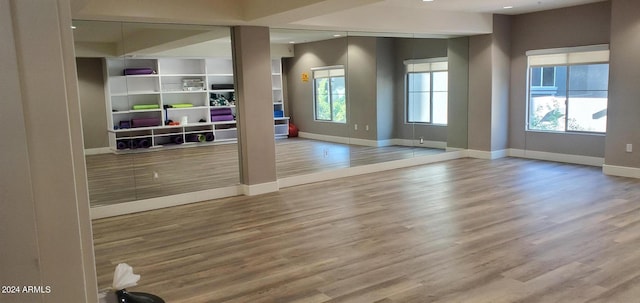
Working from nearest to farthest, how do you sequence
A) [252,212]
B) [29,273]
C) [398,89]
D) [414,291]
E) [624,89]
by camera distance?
[29,273]
[414,291]
[252,212]
[624,89]
[398,89]

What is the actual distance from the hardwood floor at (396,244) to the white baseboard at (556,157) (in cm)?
117

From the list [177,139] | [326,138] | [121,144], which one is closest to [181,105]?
[177,139]

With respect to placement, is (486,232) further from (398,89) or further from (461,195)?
(398,89)

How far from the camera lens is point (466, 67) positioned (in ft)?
29.1

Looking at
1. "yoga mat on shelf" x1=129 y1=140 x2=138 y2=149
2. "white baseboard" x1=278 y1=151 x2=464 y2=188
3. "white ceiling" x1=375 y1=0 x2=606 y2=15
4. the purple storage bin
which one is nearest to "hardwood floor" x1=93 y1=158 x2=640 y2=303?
"white baseboard" x1=278 y1=151 x2=464 y2=188

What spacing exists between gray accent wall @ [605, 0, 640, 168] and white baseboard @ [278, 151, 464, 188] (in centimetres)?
262

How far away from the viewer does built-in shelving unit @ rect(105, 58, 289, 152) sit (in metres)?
5.85

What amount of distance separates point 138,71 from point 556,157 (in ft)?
22.1

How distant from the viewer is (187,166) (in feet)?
21.0

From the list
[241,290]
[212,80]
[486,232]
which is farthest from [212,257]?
[212,80]

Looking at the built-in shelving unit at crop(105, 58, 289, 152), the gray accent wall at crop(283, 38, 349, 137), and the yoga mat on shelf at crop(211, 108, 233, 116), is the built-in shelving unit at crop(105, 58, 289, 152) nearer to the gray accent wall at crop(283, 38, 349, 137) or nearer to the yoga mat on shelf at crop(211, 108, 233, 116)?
the yoga mat on shelf at crop(211, 108, 233, 116)

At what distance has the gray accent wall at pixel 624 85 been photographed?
6.68 m

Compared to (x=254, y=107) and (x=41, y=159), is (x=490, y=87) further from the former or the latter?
(x=41, y=159)

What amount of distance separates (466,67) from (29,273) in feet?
28.5
